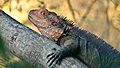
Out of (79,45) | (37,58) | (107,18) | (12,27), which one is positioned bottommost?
(37,58)

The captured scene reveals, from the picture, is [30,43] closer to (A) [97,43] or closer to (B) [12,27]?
(B) [12,27]

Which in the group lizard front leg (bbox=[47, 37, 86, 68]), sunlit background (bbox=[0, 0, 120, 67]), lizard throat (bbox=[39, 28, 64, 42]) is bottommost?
lizard front leg (bbox=[47, 37, 86, 68])

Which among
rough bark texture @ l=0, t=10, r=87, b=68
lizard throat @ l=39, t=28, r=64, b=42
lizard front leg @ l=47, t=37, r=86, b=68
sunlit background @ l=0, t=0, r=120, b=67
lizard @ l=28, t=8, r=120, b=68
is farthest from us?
sunlit background @ l=0, t=0, r=120, b=67

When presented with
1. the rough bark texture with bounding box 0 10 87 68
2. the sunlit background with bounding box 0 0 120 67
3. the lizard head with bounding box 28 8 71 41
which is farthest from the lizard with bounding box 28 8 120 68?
the sunlit background with bounding box 0 0 120 67

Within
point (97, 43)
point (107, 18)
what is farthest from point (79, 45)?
point (107, 18)

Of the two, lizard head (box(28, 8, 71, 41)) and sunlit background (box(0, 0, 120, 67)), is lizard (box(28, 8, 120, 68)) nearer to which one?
lizard head (box(28, 8, 71, 41))

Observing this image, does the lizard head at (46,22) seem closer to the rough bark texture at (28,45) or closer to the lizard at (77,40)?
the lizard at (77,40)
